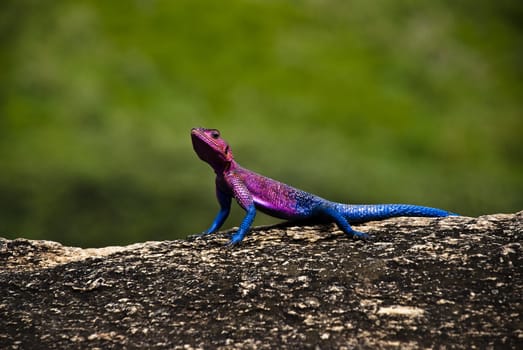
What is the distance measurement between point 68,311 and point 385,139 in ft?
29.9

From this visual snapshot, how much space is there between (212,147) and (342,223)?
1126 mm

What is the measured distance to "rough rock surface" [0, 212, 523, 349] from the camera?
10.9ft

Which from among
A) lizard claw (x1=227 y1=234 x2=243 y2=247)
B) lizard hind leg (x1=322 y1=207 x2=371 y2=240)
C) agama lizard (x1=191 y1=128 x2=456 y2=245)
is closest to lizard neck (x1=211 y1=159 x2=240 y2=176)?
agama lizard (x1=191 y1=128 x2=456 y2=245)

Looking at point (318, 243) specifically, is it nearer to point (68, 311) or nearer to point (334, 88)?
point (68, 311)

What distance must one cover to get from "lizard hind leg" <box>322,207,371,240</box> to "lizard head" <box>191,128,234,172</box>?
2.78 ft

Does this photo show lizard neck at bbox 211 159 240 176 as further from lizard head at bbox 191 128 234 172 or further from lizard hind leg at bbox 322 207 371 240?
lizard hind leg at bbox 322 207 371 240

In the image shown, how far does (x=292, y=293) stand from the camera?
11.9ft

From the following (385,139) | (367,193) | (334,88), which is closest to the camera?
(367,193)

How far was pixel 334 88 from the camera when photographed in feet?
42.1

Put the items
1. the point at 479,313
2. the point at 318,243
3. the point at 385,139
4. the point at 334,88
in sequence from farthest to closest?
the point at 334,88 < the point at 385,139 < the point at 318,243 < the point at 479,313

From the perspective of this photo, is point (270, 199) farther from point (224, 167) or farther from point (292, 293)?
point (292, 293)

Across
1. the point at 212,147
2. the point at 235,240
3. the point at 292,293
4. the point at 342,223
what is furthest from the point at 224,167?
the point at 292,293

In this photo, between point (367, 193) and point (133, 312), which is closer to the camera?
point (133, 312)

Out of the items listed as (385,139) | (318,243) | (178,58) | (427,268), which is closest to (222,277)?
(318,243)
